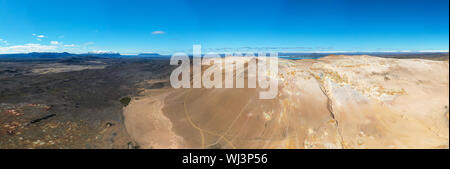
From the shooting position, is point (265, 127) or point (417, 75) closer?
point (417, 75)

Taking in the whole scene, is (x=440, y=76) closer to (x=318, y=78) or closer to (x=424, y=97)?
(x=424, y=97)

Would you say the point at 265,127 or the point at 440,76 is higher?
the point at 440,76

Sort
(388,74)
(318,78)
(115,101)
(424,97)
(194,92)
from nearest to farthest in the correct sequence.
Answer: (424,97) < (388,74) < (318,78) < (194,92) < (115,101)

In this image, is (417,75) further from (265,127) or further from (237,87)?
(237,87)
